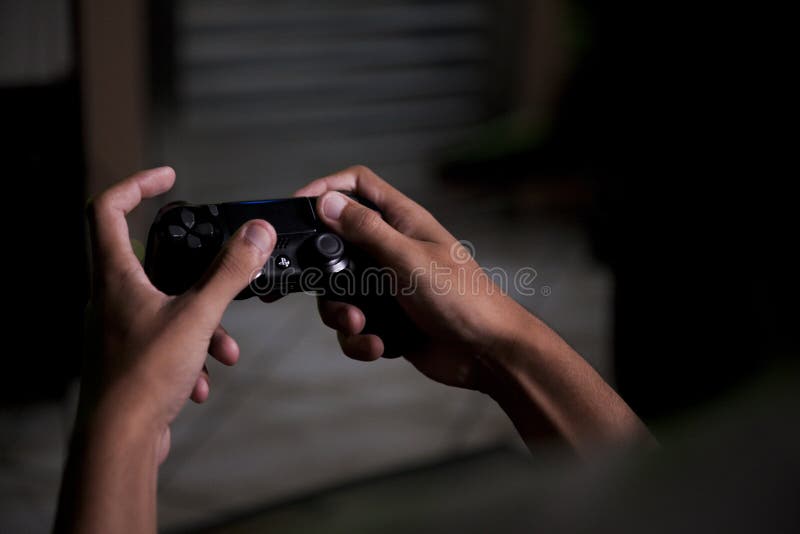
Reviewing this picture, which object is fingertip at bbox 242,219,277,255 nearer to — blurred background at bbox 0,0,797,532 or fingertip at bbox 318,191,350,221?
fingertip at bbox 318,191,350,221

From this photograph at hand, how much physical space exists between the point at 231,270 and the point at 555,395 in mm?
258

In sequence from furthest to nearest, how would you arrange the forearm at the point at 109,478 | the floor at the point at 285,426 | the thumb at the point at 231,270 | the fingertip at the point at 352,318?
the floor at the point at 285,426
the fingertip at the point at 352,318
the thumb at the point at 231,270
the forearm at the point at 109,478

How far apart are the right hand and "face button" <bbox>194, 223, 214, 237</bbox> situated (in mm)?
87

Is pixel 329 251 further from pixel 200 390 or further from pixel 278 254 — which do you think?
pixel 200 390

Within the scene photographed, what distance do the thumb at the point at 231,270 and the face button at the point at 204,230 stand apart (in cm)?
7

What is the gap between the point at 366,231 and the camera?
64 centimetres

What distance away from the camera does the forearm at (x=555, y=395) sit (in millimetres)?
575

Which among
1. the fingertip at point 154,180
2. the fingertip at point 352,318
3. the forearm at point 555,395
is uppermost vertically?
the fingertip at point 154,180

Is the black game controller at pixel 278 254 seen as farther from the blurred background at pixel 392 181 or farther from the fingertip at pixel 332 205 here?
the blurred background at pixel 392 181

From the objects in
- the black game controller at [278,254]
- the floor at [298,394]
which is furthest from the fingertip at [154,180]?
the floor at [298,394]

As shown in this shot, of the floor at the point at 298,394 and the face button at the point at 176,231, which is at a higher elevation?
the face button at the point at 176,231

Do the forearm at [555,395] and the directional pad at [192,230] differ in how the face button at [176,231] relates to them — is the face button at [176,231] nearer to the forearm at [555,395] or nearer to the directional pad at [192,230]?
the directional pad at [192,230]

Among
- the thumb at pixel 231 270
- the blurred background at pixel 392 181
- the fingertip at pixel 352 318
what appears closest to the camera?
the thumb at pixel 231 270

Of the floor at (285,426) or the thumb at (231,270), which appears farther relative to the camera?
the floor at (285,426)
